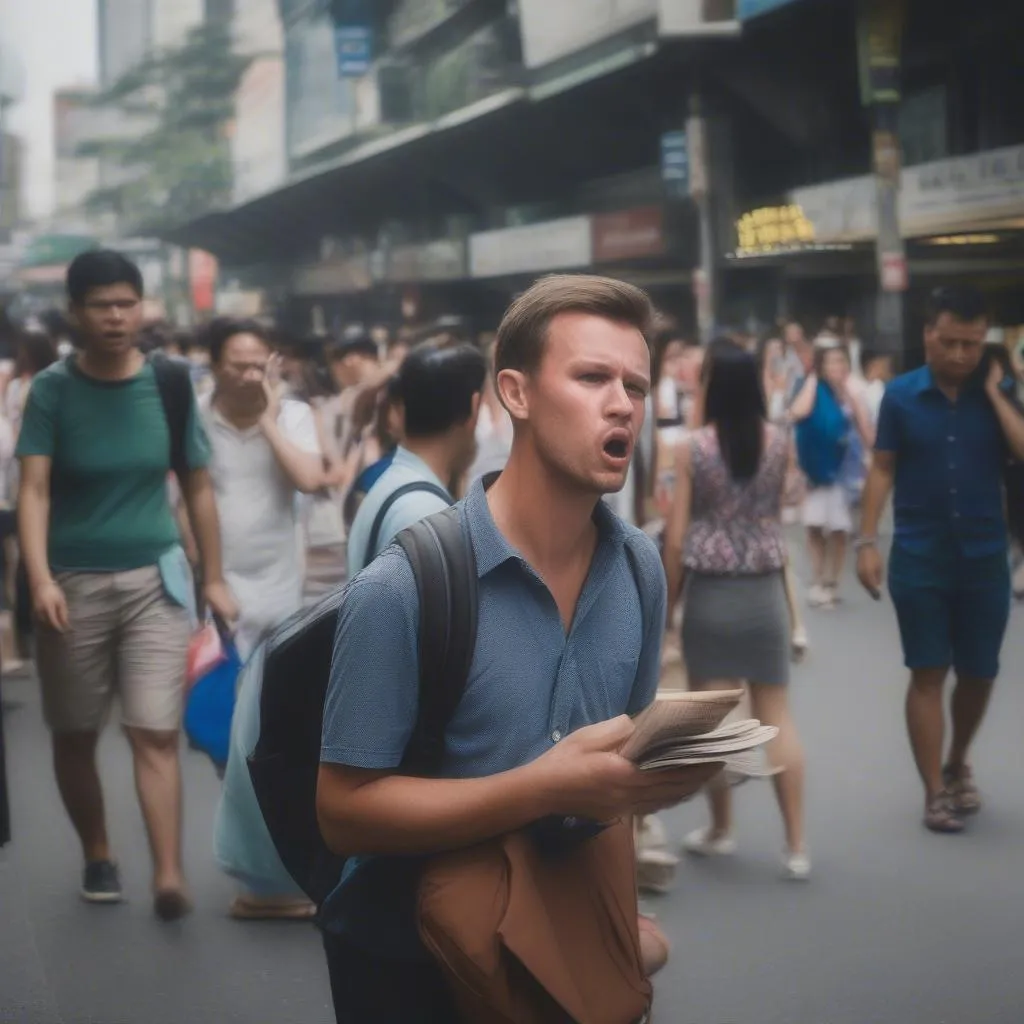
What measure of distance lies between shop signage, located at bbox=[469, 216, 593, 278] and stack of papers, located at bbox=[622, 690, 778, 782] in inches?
1323

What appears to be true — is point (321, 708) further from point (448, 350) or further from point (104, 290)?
point (104, 290)

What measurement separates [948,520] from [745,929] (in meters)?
1.79

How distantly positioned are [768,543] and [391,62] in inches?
1864

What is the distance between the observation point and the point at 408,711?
2516 millimetres

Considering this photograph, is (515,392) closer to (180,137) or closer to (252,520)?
(252,520)

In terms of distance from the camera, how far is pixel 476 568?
2.58 metres

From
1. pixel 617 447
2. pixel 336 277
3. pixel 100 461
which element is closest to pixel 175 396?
pixel 100 461

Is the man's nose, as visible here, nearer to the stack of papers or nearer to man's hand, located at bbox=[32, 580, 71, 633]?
the stack of papers

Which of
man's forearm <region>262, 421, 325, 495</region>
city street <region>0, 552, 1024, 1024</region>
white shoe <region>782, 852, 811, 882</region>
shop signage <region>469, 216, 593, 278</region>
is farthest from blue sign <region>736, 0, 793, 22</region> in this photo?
white shoe <region>782, 852, 811, 882</region>

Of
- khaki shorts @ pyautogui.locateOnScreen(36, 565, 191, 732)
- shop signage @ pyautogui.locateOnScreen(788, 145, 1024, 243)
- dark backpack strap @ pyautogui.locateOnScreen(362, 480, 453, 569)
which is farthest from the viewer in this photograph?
shop signage @ pyautogui.locateOnScreen(788, 145, 1024, 243)

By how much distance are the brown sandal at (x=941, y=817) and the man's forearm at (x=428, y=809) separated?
466cm

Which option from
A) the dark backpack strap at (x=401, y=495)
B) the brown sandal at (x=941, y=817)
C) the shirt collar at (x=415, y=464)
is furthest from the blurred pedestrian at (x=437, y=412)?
the brown sandal at (x=941, y=817)

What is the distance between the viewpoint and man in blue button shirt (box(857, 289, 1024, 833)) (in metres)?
6.80

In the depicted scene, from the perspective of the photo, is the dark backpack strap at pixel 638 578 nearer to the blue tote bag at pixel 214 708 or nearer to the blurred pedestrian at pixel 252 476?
the blue tote bag at pixel 214 708
